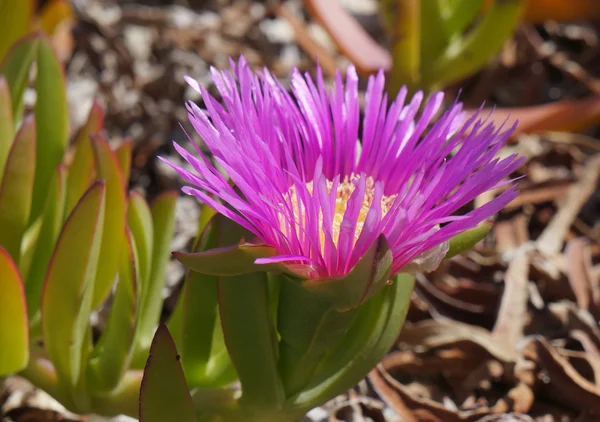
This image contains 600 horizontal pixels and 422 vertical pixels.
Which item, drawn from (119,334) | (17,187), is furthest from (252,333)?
(17,187)

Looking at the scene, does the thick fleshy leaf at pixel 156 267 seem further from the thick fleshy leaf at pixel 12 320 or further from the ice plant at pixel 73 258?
the thick fleshy leaf at pixel 12 320

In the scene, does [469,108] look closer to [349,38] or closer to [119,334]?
[349,38]

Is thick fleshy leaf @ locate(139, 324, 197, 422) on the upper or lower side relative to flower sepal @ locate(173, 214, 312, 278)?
lower

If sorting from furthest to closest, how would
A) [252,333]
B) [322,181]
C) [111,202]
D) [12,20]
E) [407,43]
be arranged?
[407,43] < [12,20] < [111,202] < [252,333] < [322,181]

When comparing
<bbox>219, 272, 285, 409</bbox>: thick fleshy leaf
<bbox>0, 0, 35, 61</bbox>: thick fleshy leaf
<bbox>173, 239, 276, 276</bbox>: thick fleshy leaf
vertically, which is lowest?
<bbox>219, 272, 285, 409</bbox>: thick fleshy leaf

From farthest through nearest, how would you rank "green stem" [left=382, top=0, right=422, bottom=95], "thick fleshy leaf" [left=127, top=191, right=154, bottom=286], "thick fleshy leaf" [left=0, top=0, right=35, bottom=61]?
"green stem" [left=382, top=0, right=422, bottom=95] → "thick fleshy leaf" [left=0, top=0, right=35, bottom=61] → "thick fleshy leaf" [left=127, top=191, right=154, bottom=286]

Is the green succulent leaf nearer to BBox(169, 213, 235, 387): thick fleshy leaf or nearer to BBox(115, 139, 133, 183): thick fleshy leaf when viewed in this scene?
BBox(115, 139, 133, 183): thick fleshy leaf

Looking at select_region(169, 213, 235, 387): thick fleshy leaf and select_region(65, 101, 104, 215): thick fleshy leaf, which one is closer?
select_region(169, 213, 235, 387): thick fleshy leaf

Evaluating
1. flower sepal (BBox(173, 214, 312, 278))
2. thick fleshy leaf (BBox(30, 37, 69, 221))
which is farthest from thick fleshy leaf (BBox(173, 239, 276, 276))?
thick fleshy leaf (BBox(30, 37, 69, 221))
